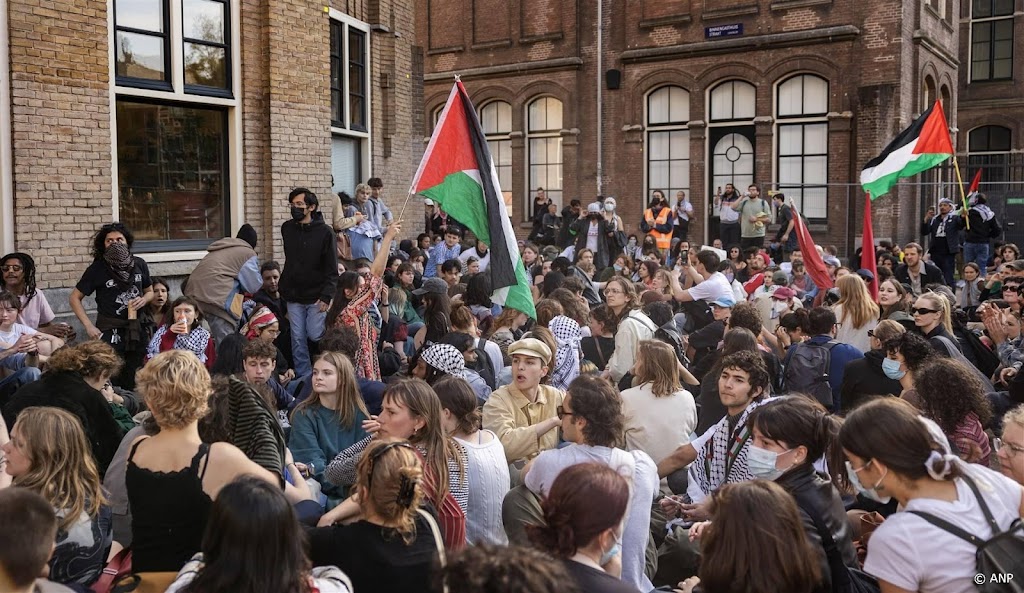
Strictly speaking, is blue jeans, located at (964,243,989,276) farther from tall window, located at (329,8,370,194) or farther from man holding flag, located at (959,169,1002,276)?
tall window, located at (329,8,370,194)

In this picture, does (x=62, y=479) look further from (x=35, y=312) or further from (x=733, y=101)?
(x=733, y=101)

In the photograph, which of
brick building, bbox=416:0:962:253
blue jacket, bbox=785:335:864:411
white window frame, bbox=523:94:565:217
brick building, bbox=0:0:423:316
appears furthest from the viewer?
white window frame, bbox=523:94:565:217

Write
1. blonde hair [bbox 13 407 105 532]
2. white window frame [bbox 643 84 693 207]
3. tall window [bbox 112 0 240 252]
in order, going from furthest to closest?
1. white window frame [bbox 643 84 693 207]
2. tall window [bbox 112 0 240 252]
3. blonde hair [bbox 13 407 105 532]

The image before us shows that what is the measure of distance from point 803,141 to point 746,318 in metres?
17.0

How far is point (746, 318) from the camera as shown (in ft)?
25.5

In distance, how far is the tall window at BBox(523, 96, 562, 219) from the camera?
2680cm

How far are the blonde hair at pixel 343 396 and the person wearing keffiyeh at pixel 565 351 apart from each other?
6.54 feet

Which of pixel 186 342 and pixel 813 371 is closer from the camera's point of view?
pixel 813 371

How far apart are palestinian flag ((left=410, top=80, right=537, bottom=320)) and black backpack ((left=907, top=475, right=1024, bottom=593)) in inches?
186

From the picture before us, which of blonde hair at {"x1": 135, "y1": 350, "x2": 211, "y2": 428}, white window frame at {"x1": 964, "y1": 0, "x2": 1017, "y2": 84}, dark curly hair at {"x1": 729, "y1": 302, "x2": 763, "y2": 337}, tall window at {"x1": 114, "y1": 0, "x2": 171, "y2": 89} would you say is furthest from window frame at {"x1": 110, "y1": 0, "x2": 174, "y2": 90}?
white window frame at {"x1": 964, "y1": 0, "x2": 1017, "y2": 84}

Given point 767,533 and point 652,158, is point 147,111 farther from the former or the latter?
point 652,158

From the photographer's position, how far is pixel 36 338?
23.9ft

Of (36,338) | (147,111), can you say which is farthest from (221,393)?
(147,111)

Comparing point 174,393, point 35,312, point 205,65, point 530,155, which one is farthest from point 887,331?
point 530,155
